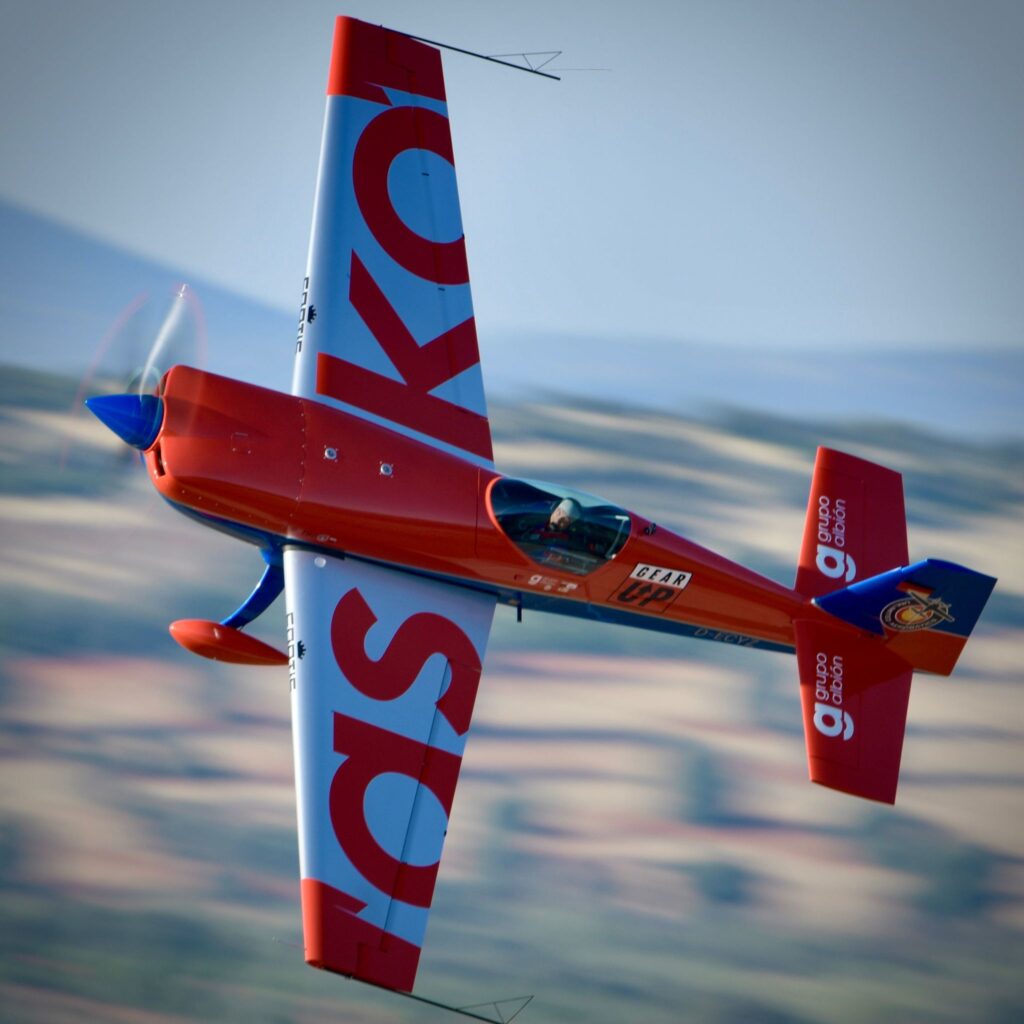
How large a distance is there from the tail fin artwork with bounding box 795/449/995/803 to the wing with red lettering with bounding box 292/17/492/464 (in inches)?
126

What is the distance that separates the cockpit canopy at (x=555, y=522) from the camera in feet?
38.1

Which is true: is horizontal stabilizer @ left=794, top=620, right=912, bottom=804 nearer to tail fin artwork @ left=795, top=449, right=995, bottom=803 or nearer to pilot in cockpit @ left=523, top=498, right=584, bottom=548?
tail fin artwork @ left=795, top=449, right=995, bottom=803

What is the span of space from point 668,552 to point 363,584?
2.65 m

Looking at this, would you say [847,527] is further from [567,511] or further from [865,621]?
[567,511]

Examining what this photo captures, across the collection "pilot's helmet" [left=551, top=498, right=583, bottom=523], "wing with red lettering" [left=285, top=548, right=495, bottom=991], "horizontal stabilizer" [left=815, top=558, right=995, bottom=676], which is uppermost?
"pilot's helmet" [left=551, top=498, right=583, bottom=523]

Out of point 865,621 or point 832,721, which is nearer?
point 832,721

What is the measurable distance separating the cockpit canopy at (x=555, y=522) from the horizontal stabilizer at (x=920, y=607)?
2103 mm

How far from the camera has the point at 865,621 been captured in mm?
12188

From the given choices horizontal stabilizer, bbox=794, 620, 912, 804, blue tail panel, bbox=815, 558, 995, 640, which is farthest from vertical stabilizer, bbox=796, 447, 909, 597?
horizontal stabilizer, bbox=794, 620, 912, 804

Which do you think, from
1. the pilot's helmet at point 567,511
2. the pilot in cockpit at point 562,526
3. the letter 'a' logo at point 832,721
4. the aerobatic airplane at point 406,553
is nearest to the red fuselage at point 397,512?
the aerobatic airplane at point 406,553

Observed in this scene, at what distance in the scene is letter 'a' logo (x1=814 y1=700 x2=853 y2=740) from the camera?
11734 mm

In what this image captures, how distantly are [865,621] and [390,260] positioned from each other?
5.24 metres

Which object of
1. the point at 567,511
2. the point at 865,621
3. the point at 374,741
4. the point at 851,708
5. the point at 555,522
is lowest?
the point at 374,741

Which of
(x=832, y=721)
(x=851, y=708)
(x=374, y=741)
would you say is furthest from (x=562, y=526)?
A: (x=851, y=708)
